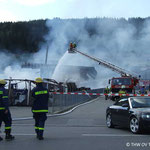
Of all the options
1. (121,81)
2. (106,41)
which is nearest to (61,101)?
(121,81)

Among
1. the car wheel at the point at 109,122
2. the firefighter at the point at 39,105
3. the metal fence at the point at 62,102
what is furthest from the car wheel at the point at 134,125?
the metal fence at the point at 62,102

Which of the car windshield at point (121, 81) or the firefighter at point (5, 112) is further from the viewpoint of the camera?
the car windshield at point (121, 81)

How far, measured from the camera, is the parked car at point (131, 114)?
957cm

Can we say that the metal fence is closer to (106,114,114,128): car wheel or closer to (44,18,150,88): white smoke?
(106,114,114,128): car wheel

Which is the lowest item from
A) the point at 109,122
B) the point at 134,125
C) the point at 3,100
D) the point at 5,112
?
the point at 109,122

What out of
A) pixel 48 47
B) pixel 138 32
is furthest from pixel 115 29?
pixel 48 47

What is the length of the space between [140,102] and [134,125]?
1.01m

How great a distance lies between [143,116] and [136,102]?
115 cm

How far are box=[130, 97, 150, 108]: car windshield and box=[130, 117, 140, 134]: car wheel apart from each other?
0.58m

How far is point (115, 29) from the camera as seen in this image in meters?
55.6

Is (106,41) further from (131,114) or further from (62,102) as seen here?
(131,114)

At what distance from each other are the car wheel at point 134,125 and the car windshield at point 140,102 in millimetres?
580

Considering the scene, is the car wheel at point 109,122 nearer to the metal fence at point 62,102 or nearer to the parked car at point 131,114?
the parked car at point 131,114

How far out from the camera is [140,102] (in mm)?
10672
